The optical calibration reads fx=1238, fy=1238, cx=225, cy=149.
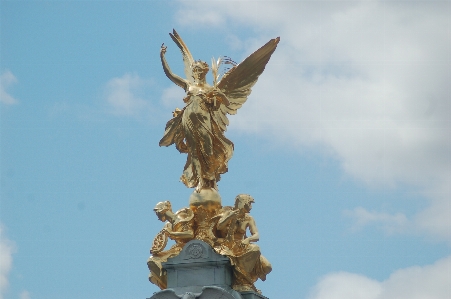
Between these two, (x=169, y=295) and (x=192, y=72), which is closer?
(x=169, y=295)

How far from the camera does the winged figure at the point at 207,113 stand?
2420 centimetres

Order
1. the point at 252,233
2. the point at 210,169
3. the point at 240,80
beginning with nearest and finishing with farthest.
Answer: the point at 252,233 → the point at 210,169 → the point at 240,80

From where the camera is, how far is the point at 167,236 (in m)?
23.9

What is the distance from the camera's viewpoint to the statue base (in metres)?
23.1

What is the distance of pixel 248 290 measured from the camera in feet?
76.6

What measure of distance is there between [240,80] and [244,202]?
2.71 m

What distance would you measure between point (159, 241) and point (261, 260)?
6.62 feet

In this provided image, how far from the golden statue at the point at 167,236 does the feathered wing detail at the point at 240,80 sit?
6.53ft

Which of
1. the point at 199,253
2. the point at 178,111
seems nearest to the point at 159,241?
the point at 199,253

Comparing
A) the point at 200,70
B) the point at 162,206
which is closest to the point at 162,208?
the point at 162,206

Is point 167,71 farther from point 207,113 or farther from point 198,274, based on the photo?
point 198,274

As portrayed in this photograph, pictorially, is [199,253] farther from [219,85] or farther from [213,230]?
[219,85]

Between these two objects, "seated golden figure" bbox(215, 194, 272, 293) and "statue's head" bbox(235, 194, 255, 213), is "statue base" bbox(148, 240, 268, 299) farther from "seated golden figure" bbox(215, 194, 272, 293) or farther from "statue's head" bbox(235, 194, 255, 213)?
"statue's head" bbox(235, 194, 255, 213)

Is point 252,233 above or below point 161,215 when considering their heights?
below
